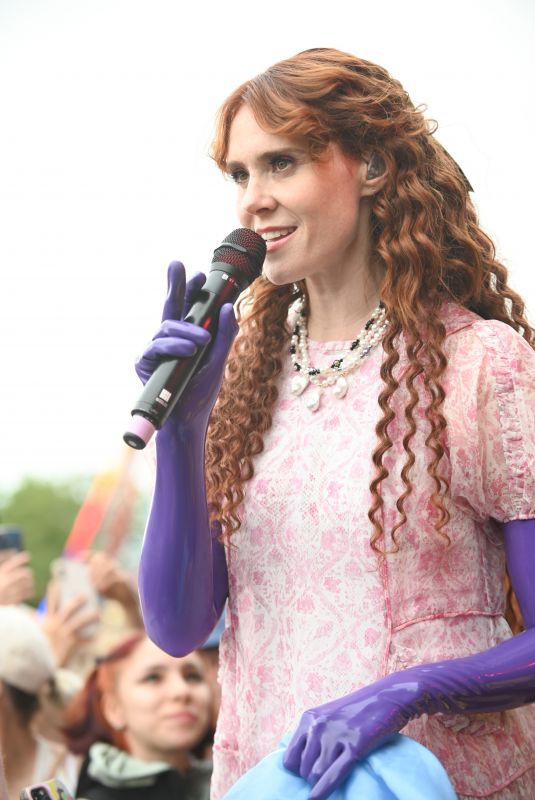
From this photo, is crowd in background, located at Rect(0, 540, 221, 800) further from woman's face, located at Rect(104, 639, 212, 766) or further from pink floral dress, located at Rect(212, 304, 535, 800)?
pink floral dress, located at Rect(212, 304, 535, 800)

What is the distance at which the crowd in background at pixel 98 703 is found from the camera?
237cm

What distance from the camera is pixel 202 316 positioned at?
114 cm

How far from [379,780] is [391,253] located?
0.66m

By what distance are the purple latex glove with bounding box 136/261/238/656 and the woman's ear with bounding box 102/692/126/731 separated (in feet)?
4.14

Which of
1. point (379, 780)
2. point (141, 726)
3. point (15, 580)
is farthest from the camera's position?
point (15, 580)

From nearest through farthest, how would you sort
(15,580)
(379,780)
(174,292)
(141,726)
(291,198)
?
(379,780) < (174,292) < (291,198) < (141,726) < (15,580)

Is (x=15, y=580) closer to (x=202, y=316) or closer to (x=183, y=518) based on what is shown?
(x=183, y=518)

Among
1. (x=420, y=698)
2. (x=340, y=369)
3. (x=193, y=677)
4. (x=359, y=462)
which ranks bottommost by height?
(x=193, y=677)

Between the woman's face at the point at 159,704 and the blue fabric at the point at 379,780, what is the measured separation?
1.43m

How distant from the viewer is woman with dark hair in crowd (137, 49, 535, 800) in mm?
1194

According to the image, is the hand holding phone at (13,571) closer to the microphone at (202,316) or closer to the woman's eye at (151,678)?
the woman's eye at (151,678)

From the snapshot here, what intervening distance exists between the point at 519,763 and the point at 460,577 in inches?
9.4

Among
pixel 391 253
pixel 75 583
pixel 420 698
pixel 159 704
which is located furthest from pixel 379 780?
pixel 75 583

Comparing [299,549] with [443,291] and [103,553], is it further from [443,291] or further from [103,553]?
[103,553]
